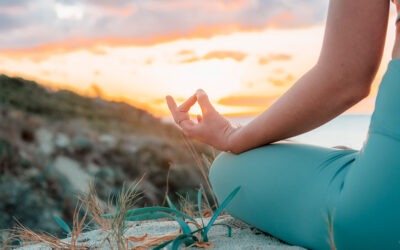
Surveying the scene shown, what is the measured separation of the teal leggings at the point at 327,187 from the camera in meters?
1.27

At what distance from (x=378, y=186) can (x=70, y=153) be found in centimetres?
768

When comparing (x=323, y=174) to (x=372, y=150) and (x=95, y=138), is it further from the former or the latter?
(x=95, y=138)

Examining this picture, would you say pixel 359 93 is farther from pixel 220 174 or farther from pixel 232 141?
pixel 220 174

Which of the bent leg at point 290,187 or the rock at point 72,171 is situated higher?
the bent leg at point 290,187

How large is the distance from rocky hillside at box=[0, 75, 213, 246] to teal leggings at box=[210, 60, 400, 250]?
191 inches

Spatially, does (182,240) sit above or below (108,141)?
above

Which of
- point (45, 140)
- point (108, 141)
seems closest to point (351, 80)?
point (45, 140)

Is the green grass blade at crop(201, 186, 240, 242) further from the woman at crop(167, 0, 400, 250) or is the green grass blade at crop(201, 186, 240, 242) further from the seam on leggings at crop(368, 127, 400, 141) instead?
the seam on leggings at crop(368, 127, 400, 141)

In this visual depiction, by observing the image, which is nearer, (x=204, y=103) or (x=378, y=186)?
(x=378, y=186)

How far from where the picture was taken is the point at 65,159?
8.32 m

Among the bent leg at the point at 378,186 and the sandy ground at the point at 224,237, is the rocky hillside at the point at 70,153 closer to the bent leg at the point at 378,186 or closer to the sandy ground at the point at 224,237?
the sandy ground at the point at 224,237

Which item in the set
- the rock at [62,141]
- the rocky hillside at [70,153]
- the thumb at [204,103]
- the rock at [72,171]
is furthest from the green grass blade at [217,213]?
the rock at [62,141]

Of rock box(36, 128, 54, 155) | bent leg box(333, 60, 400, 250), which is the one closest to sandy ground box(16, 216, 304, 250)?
bent leg box(333, 60, 400, 250)

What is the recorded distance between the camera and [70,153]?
852cm
